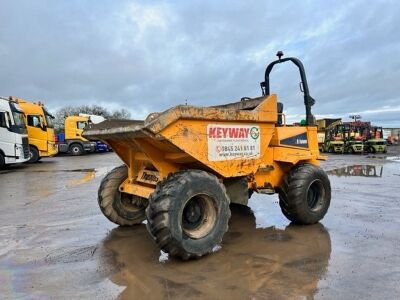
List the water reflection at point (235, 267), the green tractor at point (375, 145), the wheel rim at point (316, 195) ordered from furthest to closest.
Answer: the green tractor at point (375, 145), the wheel rim at point (316, 195), the water reflection at point (235, 267)

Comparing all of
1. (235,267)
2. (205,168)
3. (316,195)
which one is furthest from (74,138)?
(235,267)

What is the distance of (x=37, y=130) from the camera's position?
22.1 m

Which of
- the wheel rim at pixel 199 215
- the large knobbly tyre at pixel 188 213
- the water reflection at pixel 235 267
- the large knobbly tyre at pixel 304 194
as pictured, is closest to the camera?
the water reflection at pixel 235 267

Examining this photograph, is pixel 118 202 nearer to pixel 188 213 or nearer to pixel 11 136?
pixel 188 213

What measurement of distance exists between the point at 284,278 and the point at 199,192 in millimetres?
1291

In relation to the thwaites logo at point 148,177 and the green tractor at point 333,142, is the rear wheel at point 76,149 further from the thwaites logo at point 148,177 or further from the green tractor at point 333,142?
the thwaites logo at point 148,177

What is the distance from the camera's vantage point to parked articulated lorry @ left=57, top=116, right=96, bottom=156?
2942cm

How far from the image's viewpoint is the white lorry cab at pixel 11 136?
17859mm

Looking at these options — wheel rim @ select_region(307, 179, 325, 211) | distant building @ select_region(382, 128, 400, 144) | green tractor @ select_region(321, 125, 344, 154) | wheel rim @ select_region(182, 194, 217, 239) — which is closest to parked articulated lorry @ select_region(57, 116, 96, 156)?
green tractor @ select_region(321, 125, 344, 154)

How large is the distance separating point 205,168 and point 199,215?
591 millimetres

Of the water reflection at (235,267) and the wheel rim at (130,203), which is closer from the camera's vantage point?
the water reflection at (235,267)

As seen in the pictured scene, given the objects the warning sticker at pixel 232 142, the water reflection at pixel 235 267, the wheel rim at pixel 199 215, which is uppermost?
the warning sticker at pixel 232 142

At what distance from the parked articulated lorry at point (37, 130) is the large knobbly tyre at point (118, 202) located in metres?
17.8

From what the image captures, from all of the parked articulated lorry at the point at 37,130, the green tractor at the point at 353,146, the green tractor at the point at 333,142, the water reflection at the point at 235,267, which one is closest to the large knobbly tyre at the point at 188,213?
the water reflection at the point at 235,267
